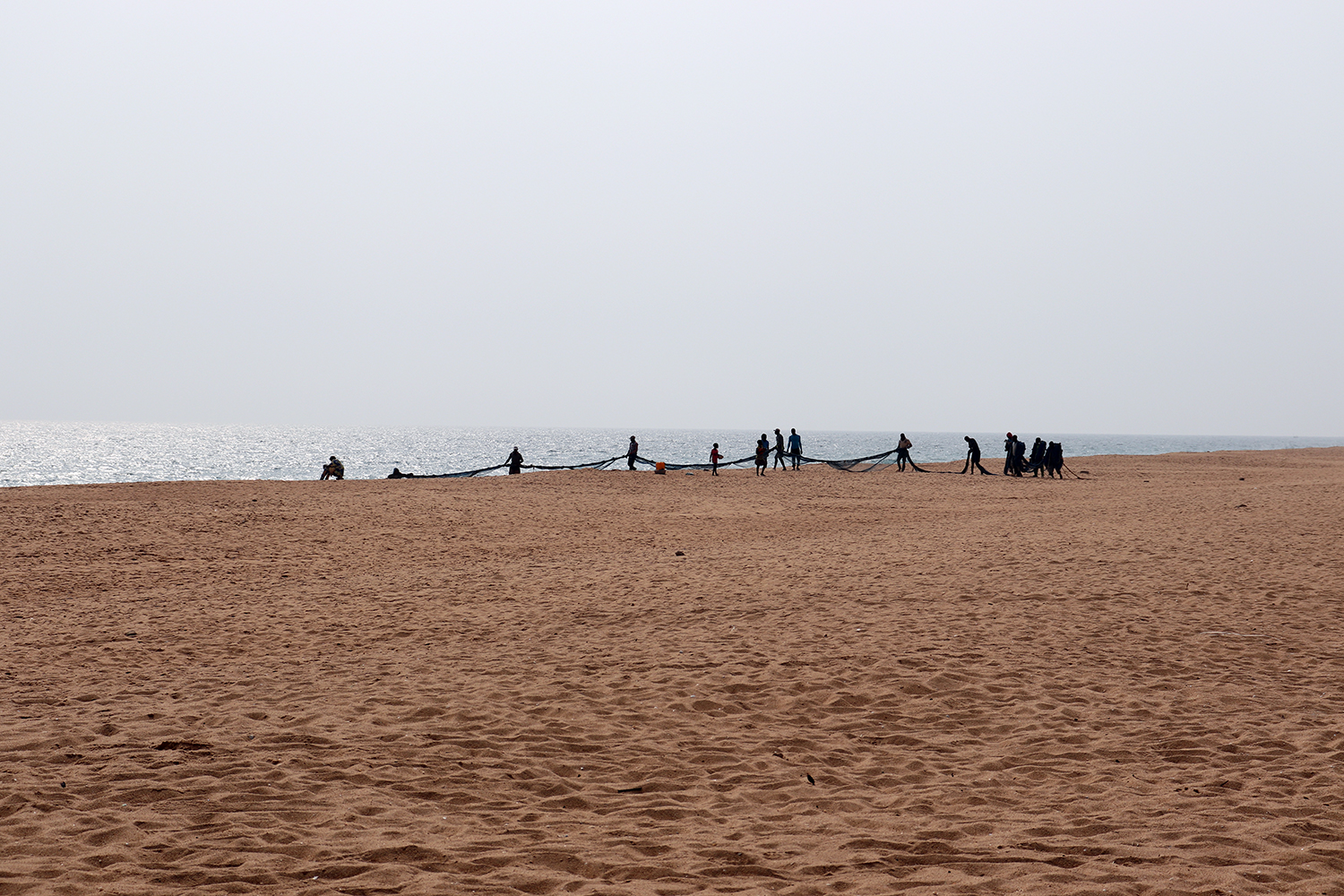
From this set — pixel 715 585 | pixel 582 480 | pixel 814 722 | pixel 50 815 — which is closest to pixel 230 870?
pixel 50 815

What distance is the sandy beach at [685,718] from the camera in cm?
493

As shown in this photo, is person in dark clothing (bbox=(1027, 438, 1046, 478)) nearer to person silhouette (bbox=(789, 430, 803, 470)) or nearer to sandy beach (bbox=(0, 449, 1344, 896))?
person silhouette (bbox=(789, 430, 803, 470))

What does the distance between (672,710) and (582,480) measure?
24975 millimetres

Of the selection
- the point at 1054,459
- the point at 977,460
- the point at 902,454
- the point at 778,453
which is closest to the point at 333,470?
the point at 778,453

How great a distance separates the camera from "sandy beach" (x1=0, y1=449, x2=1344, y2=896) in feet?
16.2

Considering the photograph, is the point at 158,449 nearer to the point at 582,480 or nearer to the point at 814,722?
the point at 582,480

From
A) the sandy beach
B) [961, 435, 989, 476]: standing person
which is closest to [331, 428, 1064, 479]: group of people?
[961, 435, 989, 476]: standing person

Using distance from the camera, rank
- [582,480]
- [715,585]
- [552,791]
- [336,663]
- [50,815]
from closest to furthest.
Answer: [50,815], [552,791], [336,663], [715,585], [582,480]

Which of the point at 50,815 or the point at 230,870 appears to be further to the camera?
the point at 50,815

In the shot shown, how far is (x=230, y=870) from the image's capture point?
4738mm

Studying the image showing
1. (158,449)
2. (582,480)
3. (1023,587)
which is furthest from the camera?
(158,449)

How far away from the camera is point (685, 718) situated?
24.8 ft

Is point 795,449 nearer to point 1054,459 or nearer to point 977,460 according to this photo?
point 977,460

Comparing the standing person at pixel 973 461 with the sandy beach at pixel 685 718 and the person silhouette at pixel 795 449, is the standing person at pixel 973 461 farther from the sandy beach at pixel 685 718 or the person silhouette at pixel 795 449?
the sandy beach at pixel 685 718
